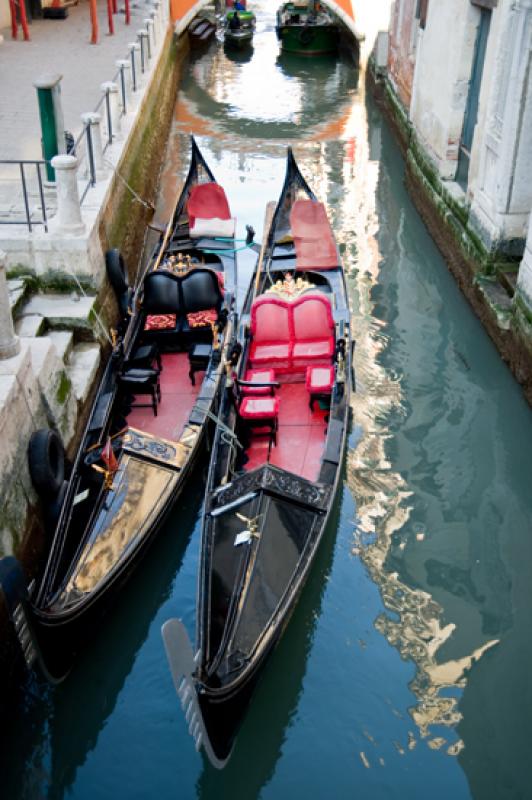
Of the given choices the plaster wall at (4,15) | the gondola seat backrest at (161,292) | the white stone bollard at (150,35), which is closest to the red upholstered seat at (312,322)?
the gondola seat backrest at (161,292)

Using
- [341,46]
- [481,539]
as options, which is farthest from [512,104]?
[341,46]

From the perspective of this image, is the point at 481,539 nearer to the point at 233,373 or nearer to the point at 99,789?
the point at 233,373

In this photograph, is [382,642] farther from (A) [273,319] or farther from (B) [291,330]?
(A) [273,319]

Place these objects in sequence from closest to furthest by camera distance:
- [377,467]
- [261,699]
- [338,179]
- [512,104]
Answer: [261,699] → [377,467] → [512,104] → [338,179]

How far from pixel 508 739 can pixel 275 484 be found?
1.75m

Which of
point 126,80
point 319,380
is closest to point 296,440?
point 319,380

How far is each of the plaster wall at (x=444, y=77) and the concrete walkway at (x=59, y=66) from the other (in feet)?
13.8

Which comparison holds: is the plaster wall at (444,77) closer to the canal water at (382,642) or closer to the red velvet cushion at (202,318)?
the canal water at (382,642)

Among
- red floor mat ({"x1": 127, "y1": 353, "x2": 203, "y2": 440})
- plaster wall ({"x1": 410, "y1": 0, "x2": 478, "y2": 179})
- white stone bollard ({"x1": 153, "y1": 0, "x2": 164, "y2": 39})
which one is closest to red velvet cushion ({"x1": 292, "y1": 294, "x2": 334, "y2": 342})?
red floor mat ({"x1": 127, "y1": 353, "x2": 203, "y2": 440})

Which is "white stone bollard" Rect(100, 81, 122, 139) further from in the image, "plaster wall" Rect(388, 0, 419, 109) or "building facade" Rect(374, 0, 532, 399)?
"plaster wall" Rect(388, 0, 419, 109)

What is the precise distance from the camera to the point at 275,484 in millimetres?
4672

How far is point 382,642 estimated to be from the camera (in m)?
4.68

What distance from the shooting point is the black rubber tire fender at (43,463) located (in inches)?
192

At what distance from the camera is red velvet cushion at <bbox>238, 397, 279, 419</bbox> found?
5555mm
